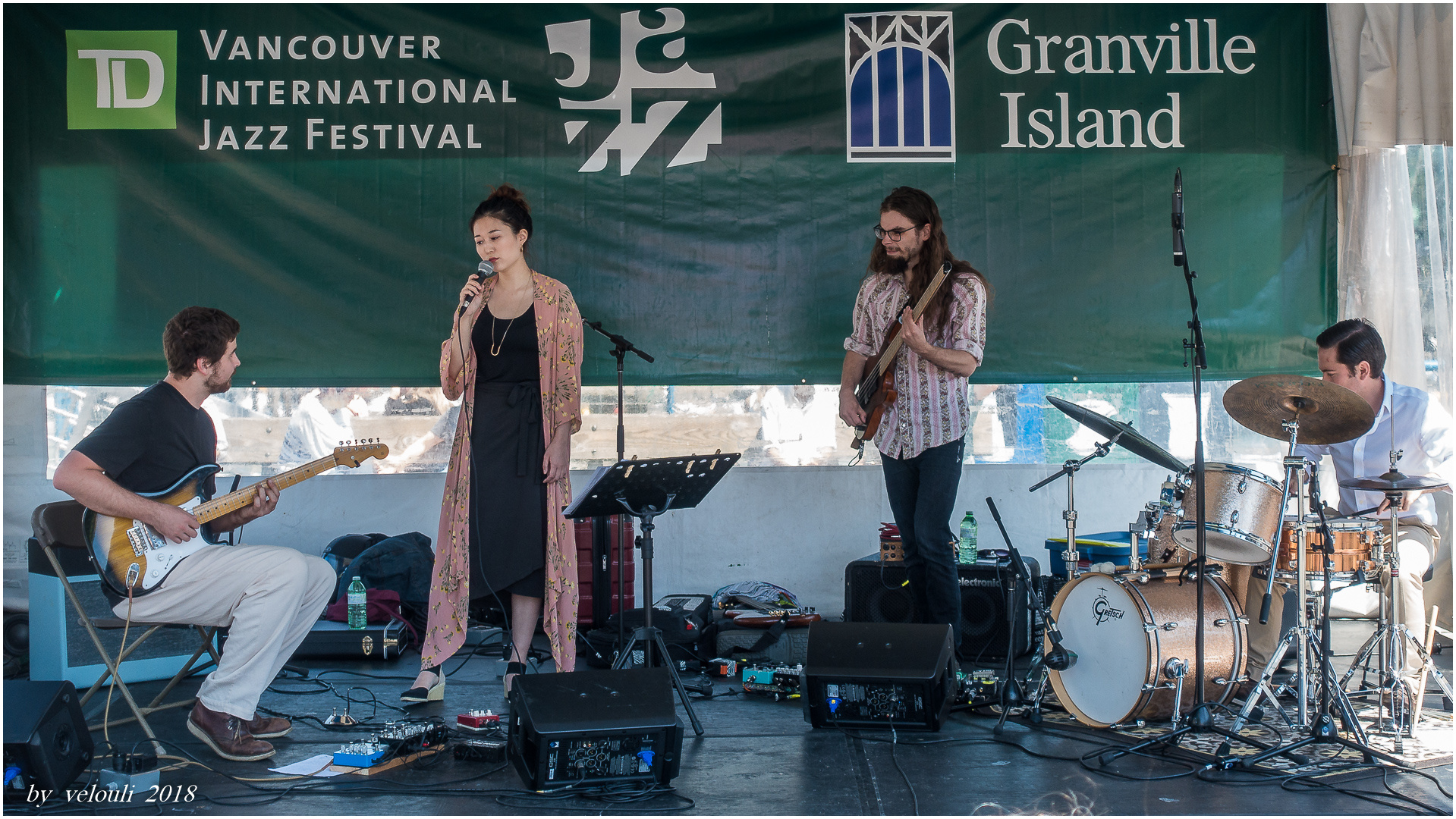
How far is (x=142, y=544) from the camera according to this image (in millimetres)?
3312

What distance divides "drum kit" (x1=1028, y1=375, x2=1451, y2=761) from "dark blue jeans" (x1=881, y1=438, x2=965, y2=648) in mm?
545

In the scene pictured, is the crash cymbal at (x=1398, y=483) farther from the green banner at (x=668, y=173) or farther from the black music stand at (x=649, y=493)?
the black music stand at (x=649, y=493)

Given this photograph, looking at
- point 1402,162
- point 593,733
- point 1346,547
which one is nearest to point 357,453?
point 593,733

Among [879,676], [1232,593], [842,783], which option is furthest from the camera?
[1232,593]

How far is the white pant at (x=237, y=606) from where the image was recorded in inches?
131

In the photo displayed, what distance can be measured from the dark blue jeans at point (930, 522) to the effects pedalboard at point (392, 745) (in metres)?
1.82

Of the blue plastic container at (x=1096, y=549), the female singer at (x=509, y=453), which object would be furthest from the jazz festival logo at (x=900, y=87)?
the female singer at (x=509, y=453)

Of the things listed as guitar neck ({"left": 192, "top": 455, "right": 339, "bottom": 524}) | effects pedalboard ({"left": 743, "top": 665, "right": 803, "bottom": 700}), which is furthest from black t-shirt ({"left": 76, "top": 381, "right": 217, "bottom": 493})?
effects pedalboard ({"left": 743, "top": 665, "right": 803, "bottom": 700})

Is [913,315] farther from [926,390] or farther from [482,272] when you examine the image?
[482,272]

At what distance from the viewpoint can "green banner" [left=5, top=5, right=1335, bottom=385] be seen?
205 inches

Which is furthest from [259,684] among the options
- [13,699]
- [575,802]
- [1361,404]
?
[1361,404]

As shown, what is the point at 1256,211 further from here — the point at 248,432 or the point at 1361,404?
the point at 248,432

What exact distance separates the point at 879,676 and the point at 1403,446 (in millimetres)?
2221

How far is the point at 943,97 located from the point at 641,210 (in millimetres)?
1530
